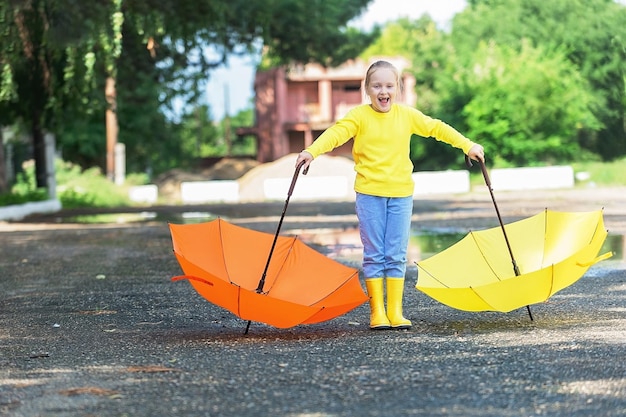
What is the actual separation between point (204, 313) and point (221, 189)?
1386 inches

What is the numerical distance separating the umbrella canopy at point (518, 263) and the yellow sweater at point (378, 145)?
0.57 metres

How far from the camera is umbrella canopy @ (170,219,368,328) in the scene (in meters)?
7.72

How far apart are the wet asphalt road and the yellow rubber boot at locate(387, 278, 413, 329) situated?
0.52 feet

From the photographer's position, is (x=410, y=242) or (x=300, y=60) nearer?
(x=410, y=242)

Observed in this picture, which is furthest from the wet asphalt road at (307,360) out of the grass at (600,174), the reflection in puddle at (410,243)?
the grass at (600,174)

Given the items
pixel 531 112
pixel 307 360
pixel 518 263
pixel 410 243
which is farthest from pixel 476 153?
pixel 531 112

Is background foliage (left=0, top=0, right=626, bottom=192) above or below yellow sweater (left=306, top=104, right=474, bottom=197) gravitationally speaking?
above

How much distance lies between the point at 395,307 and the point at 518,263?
94 cm

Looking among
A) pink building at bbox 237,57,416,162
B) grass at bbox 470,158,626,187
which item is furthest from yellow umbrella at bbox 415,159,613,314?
pink building at bbox 237,57,416,162

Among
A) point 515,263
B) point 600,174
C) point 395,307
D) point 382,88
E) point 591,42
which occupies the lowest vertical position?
point 395,307

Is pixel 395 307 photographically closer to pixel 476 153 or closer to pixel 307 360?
pixel 476 153

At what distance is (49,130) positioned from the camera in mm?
30094

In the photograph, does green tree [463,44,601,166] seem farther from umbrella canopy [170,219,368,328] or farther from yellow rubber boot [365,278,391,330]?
yellow rubber boot [365,278,391,330]

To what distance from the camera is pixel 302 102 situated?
70500 millimetres
